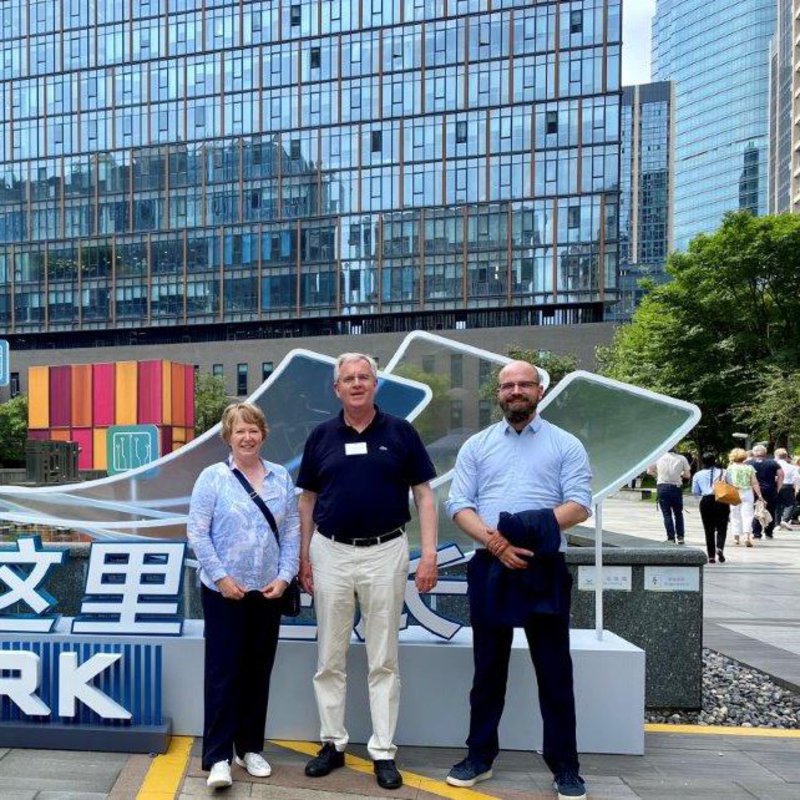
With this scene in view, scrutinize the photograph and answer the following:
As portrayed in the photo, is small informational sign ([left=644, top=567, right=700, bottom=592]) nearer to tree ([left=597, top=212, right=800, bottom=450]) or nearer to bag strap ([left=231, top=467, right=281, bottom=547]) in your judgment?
bag strap ([left=231, top=467, right=281, bottom=547])

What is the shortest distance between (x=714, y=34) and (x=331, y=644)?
611 ft

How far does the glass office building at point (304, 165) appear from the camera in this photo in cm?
5941

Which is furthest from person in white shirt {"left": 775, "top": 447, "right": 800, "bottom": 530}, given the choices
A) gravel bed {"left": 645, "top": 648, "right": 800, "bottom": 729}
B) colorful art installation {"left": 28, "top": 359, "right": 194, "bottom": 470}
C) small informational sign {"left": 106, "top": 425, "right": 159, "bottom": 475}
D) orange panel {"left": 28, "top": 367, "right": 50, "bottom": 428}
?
orange panel {"left": 28, "top": 367, "right": 50, "bottom": 428}

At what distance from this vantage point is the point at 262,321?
64875 mm

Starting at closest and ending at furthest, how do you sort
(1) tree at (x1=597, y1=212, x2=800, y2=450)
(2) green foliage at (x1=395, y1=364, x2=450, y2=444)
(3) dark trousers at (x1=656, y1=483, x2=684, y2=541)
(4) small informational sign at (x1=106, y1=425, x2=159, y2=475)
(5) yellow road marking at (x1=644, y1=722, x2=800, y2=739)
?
(5) yellow road marking at (x1=644, y1=722, x2=800, y2=739) → (2) green foliage at (x1=395, y1=364, x2=450, y2=444) → (4) small informational sign at (x1=106, y1=425, x2=159, y2=475) → (3) dark trousers at (x1=656, y1=483, x2=684, y2=541) → (1) tree at (x1=597, y1=212, x2=800, y2=450)

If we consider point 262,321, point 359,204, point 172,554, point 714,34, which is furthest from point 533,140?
point 714,34

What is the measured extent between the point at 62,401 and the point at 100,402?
132 cm

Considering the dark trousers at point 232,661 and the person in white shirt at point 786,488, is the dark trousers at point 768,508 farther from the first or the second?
the dark trousers at point 232,661

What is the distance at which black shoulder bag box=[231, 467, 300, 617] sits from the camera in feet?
11.6

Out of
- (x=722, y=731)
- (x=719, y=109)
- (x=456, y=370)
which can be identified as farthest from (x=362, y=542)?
(x=719, y=109)

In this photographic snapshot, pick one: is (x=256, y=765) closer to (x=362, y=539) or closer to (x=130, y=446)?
(x=362, y=539)

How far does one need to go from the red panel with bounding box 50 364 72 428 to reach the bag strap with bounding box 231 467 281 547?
2536cm

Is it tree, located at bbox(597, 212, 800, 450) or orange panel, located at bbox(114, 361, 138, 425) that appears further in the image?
tree, located at bbox(597, 212, 800, 450)

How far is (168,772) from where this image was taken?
366 centimetres
